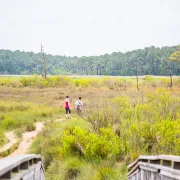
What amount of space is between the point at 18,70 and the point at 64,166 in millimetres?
123733

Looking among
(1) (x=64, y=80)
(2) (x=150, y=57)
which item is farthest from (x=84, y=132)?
(2) (x=150, y=57)

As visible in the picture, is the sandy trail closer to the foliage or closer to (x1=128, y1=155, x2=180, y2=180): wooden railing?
the foliage

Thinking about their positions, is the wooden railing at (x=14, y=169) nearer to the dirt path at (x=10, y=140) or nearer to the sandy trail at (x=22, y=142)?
the sandy trail at (x=22, y=142)

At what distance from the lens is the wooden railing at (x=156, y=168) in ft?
16.9

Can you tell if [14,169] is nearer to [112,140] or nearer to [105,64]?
[112,140]

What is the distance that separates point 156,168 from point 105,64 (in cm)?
11704

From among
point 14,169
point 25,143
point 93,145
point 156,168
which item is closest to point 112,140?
point 93,145

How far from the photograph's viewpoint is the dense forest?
10050 centimetres

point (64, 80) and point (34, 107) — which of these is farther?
point (64, 80)

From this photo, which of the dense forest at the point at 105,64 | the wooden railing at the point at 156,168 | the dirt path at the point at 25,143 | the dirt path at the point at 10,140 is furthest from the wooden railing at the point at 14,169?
the dense forest at the point at 105,64

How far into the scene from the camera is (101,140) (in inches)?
457

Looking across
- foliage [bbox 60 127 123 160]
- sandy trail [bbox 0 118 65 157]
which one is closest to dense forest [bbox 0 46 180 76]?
sandy trail [bbox 0 118 65 157]

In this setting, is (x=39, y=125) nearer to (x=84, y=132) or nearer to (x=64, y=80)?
(x=84, y=132)

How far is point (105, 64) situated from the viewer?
403 ft
